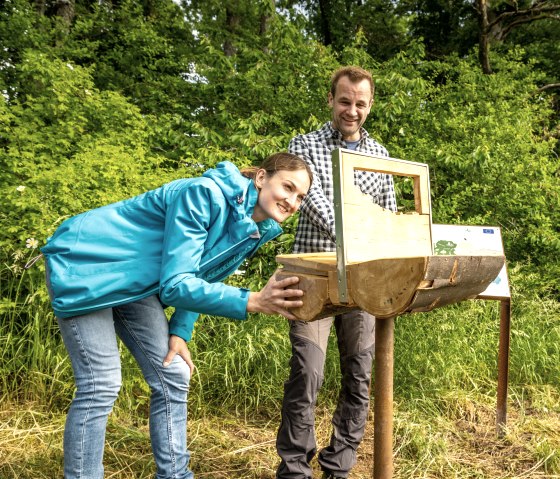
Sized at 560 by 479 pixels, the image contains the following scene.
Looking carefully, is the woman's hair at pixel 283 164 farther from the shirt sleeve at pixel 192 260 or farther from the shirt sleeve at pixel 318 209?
the shirt sleeve at pixel 318 209

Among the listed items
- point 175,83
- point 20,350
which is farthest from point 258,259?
point 175,83

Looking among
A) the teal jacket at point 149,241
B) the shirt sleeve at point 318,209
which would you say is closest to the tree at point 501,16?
the shirt sleeve at point 318,209

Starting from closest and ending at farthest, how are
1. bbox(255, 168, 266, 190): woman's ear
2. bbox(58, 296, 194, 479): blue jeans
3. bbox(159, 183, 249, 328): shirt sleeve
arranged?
bbox(159, 183, 249, 328): shirt sleeve → bbox(58, 296, 194, 479): blue jeans → bbox(255, 168, 266, 190): woman's ear

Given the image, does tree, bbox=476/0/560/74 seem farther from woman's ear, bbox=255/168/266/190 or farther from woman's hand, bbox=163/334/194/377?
woman's hand, bbox=163/334/194/377

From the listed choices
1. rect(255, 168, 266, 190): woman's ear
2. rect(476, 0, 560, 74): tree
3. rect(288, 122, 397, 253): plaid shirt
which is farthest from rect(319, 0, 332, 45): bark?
rect(255, 168, 266, 190): woman's ear

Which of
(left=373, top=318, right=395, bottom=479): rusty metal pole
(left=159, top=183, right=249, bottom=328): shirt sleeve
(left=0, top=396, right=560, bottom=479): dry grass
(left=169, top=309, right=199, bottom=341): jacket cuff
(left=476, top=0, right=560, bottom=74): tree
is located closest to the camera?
(left=159, top=183, right=249, bottom=328): shirt sleeve

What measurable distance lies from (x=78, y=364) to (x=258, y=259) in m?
2.90

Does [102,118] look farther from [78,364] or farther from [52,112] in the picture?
[78,364]

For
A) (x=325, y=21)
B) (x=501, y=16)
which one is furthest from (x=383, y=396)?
(x=325, y=21)

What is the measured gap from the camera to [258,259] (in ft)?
15.5

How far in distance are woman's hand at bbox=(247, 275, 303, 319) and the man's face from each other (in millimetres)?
1283

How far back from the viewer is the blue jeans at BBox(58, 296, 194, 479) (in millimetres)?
1845

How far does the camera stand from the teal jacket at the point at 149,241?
1.76 m

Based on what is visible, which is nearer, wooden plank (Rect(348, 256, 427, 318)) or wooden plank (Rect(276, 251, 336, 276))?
wooden plank (Rect(348, 256, 427, 318))
